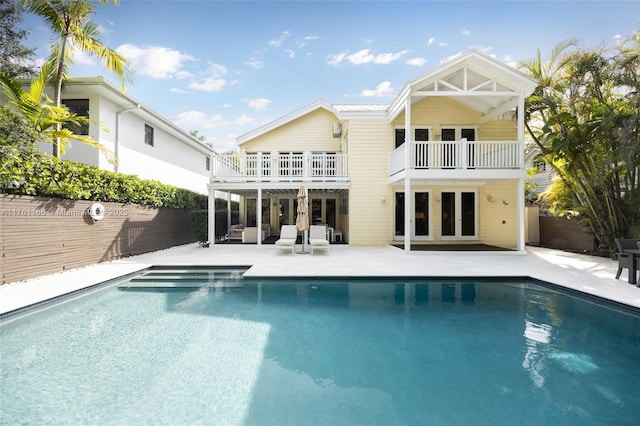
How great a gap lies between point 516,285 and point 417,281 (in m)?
2.28

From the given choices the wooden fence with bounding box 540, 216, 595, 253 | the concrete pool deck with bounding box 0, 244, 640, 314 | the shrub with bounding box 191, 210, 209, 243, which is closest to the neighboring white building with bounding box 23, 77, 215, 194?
the shrub with bounding box 191, 210, 209, 243

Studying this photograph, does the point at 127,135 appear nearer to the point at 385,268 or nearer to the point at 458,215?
the point at 385,268

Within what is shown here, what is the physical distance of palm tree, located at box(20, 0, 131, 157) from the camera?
860 cm

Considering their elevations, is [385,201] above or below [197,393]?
above

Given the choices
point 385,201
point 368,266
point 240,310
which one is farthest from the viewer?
point 385,201

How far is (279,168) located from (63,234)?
777 centimetres

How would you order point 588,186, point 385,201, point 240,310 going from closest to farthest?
point 240,310 < point 588,186 < point 385,201

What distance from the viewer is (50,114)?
7.53 metres

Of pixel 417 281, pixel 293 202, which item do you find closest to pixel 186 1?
pixel 293 202

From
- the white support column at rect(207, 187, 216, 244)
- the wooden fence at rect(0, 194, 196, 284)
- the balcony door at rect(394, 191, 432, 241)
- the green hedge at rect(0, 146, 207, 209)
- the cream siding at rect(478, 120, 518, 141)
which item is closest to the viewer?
the green hedge at rect(0, 146, 207, 209)

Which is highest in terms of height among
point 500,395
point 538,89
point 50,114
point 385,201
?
point 538,89

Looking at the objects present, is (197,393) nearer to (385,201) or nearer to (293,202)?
(385,201)

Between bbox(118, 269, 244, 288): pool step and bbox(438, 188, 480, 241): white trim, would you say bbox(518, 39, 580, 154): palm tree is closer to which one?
bbox(438, 188, 480, 241): white trim

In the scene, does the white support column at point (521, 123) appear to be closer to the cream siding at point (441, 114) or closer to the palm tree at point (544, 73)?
the palm tree at point (544, 73)
